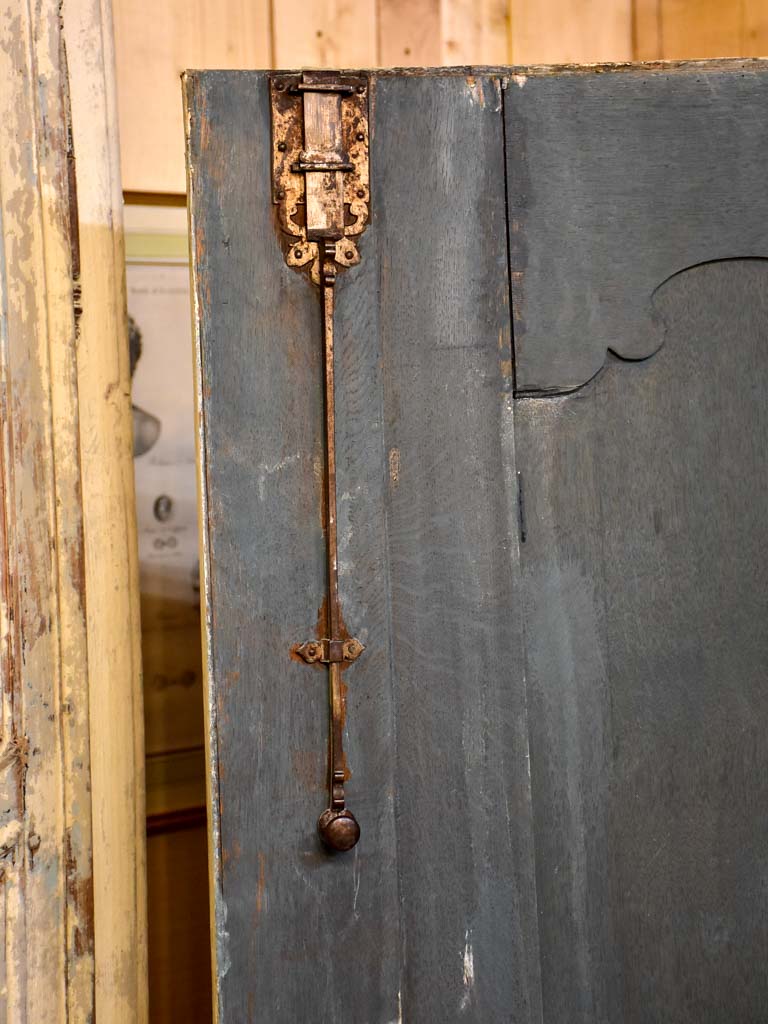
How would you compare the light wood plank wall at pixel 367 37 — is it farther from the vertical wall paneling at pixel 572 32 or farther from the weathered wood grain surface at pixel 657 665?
the weathered wood grain surface at pixel 657 665

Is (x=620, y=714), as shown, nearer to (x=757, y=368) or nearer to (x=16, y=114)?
(x=757, y=368)

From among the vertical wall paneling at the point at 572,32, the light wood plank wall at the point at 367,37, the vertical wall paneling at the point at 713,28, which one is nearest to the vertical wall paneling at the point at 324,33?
the light wood plank wall at the point at 367,37

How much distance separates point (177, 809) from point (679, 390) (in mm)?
777

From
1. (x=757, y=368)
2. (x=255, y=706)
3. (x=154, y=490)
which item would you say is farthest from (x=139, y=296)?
(x=757, y=368)

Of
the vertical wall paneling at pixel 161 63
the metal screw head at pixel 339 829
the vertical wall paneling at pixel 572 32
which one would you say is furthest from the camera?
the vertical wall paneling at pixel 572 32

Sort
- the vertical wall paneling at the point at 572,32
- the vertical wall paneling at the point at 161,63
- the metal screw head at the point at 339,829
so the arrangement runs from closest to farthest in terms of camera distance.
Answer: the metal screw head at the point at 339,829 → the vertical wall paneling at the point at 161,63 → the vertical wall paneling at the point at 572,32

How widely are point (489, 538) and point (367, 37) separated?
0.73 m

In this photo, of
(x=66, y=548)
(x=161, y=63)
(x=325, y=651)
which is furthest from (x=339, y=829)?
(x=161, y=63)

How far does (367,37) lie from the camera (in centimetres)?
111

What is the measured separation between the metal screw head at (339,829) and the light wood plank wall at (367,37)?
75cm

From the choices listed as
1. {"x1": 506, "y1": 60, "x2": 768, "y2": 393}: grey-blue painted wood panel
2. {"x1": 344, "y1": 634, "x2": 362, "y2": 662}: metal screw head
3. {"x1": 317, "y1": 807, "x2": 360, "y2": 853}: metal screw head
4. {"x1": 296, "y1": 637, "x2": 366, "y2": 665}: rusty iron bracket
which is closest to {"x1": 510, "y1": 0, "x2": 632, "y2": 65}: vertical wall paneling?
{"x1": 506, "y1": 60, "x2": 768, "y2": 393}: grey-blue painted wood panel

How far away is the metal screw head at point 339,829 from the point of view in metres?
0.70

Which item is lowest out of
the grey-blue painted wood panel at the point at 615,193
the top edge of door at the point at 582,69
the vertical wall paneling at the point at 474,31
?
the grey-blue painted wood panel at the point at 615,193

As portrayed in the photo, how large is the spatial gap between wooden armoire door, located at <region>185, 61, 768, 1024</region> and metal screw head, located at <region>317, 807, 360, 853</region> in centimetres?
1
